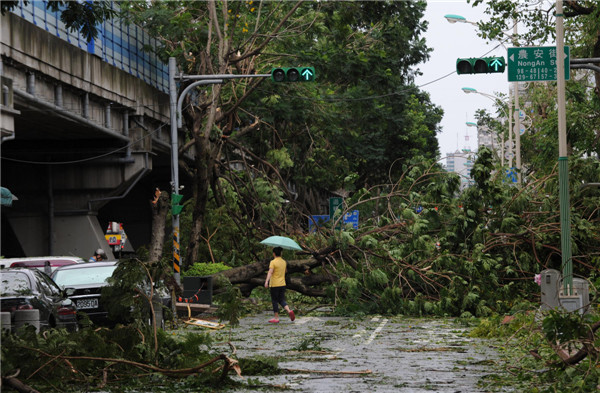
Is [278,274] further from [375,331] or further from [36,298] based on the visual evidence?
[36,298]

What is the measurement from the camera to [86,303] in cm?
1816

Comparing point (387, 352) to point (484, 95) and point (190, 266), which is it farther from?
point (484, 95)

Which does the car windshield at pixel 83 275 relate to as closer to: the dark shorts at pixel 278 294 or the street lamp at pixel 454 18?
the dark shorts at pixel 278 294

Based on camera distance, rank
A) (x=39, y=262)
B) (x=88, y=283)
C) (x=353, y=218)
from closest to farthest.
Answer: (x=88, y=283), (x=39, y=262), (x=353, y=218)

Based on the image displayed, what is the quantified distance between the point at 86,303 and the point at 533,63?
35.0 ft

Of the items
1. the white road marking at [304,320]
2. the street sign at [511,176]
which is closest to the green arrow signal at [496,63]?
the street sign at [511,176]

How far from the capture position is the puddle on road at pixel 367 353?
36.6 ft

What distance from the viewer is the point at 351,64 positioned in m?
34.6

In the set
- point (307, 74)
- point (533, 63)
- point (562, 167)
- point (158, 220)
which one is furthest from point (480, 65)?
point (158, 220)

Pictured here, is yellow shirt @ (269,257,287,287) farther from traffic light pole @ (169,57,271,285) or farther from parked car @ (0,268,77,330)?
parked car @ (0,268,77,330)

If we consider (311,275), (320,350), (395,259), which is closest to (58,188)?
(311,275)

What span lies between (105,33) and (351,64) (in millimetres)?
8897

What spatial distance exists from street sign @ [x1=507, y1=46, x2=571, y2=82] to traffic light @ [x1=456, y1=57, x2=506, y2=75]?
279 centimetres

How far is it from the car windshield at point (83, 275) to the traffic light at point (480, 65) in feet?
32.8
